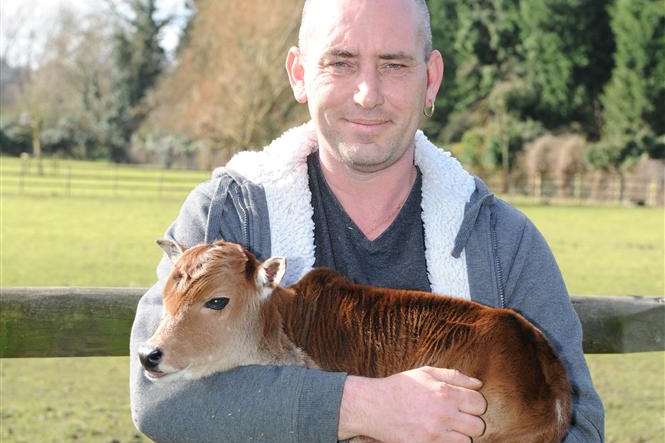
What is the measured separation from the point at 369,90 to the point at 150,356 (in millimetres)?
1158

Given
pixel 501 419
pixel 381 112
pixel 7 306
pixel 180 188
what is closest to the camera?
pixel 501 419

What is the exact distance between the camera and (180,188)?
43938 mm

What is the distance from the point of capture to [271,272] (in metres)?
2.69

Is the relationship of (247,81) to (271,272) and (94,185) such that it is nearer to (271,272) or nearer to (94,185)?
(94,185)

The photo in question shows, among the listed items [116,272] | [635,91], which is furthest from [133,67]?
[116,272]

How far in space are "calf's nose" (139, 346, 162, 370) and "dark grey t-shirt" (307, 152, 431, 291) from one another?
0.87 m

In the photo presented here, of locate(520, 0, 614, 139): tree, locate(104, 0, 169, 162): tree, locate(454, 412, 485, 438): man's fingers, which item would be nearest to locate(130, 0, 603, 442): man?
locate(454, 412, 485, 438): man's fingers

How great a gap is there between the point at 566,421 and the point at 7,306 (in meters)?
2.44

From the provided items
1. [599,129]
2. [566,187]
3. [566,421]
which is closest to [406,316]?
[566,421]

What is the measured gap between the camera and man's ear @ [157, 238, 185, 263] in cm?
275

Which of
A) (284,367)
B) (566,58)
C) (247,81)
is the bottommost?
(247,81)

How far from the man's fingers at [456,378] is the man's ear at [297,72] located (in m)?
1.29

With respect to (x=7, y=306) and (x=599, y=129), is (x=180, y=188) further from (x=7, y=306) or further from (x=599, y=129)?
(x=7, y=306)

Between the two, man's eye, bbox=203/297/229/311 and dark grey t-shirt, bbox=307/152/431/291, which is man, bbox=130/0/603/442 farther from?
man's eye, bbox=203/297/229/311
